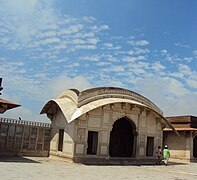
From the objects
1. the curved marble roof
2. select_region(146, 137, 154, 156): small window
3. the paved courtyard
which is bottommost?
the paved courtyard

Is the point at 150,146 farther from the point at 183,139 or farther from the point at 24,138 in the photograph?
the point at 24,138

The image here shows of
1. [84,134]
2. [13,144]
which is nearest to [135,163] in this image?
[84,134]

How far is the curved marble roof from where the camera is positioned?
51.5 ft

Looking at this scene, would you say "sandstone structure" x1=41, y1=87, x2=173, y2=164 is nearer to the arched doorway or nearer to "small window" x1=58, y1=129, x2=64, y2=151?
"small window" x1=58, y1=129, x2=64, y2=151

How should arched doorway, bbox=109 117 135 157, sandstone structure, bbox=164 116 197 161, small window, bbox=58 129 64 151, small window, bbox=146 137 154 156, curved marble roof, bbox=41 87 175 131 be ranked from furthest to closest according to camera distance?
sandstone structure, bbox=164 116 197 161, arched doorway, bbox=109 117 135 157, small window, bbox=146 137 154 156, small window, bbox=58 129 64 151, curved marble roof, bbox=41 87 175 131

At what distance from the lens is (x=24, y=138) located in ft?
59.1

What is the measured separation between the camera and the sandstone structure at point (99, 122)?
51.5 feet

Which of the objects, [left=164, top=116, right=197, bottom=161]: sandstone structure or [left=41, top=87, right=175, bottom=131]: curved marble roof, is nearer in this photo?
[left=41, top=87, right=175, bottom=131]: curved marble roof

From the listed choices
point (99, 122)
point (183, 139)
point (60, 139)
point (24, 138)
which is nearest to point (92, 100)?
point (99, 122)

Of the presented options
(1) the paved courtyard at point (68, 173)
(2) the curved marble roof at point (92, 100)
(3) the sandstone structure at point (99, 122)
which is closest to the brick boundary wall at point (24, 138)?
(3) the sandstone structure at point (99, 122)

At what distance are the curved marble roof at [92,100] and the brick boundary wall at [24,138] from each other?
1993 mm

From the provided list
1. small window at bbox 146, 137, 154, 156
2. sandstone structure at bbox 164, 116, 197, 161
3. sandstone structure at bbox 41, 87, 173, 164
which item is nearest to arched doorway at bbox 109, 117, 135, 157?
sandstone structure at bbox 41, 87, 173, 164

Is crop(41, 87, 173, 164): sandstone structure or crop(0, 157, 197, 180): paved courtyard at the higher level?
crop(41, 87, 173, 164): sandstone structure

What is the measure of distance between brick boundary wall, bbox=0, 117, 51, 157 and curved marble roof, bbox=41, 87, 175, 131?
199 centimetres
